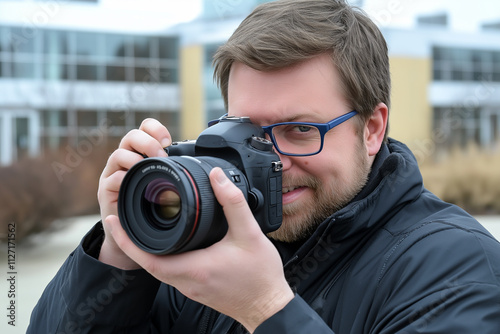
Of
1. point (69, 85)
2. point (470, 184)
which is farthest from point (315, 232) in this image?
point (69, 85)

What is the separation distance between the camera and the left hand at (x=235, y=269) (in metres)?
1.07

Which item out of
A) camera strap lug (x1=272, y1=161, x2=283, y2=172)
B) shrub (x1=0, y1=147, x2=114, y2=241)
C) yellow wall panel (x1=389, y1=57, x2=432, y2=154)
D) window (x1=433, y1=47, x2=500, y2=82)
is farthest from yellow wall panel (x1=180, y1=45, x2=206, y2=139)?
camera strap lug (x1=272, y1=161, x2=283, y2=172)

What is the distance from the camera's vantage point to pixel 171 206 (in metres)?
1.16

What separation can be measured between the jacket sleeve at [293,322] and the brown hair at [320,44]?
2.08 feet

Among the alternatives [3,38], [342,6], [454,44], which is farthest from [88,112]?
[342,6]

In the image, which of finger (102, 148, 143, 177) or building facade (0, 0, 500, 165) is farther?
building facade (0, 0, 500, 165)

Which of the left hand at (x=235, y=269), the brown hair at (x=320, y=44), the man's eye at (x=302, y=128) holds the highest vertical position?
the brown hair at (x=320, y=44)

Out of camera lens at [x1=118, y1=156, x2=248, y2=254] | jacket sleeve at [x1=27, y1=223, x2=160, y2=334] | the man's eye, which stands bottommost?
jacket sleeve at [x1=27, y1=223, x2=160, y2=334]

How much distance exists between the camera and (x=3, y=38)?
18469mm

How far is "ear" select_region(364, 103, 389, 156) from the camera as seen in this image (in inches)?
62.4

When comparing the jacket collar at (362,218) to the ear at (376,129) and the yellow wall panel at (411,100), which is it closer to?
the ear at (376,129)

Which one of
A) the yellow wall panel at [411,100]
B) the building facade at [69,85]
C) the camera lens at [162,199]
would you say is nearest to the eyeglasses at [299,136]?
the camera lens at [162,199]

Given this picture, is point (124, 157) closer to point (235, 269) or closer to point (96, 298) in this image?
point (96, 298)

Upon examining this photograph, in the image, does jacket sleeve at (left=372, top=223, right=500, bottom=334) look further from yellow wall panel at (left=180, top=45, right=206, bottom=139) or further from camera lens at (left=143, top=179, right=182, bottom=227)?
yellow wall panel at (left=180, top=45, right=206, bottom=139)
